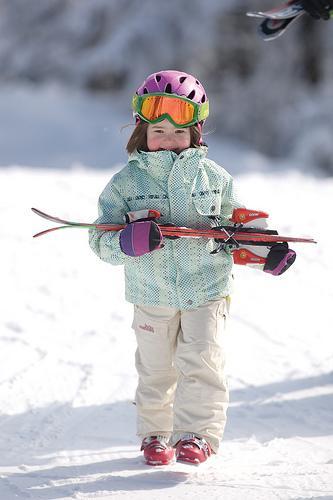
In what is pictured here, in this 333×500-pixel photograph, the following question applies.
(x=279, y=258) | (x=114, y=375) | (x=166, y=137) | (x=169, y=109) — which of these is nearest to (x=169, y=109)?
(x=169, y=109)

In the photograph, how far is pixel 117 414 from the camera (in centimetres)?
455

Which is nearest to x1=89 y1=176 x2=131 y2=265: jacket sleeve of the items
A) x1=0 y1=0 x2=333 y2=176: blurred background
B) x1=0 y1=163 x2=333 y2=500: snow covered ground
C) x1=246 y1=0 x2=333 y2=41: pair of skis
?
x1=0 y1=163 x2=333 y2=500: snow covered ground

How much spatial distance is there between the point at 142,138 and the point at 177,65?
1388 centimetres

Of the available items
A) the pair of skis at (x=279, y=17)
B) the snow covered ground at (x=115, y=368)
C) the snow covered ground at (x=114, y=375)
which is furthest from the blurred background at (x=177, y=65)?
the pair of skis at (x=279, y=17)

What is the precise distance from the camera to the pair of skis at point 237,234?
3496mm

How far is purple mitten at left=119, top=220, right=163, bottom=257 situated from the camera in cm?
337

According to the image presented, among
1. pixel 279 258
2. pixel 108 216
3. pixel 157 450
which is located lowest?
pixel 157 450

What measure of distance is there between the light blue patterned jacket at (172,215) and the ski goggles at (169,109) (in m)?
0.12

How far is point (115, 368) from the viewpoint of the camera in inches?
204

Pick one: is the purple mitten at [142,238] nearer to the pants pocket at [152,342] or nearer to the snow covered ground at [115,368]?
the pants pocket at [152,342]

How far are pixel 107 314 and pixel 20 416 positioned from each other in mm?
1675

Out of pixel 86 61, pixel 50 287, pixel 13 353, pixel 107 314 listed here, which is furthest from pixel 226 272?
pixel 86 61

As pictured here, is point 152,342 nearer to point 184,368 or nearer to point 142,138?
point 184,368

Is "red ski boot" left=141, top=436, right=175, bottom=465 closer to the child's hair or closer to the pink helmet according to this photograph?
the child's hair
